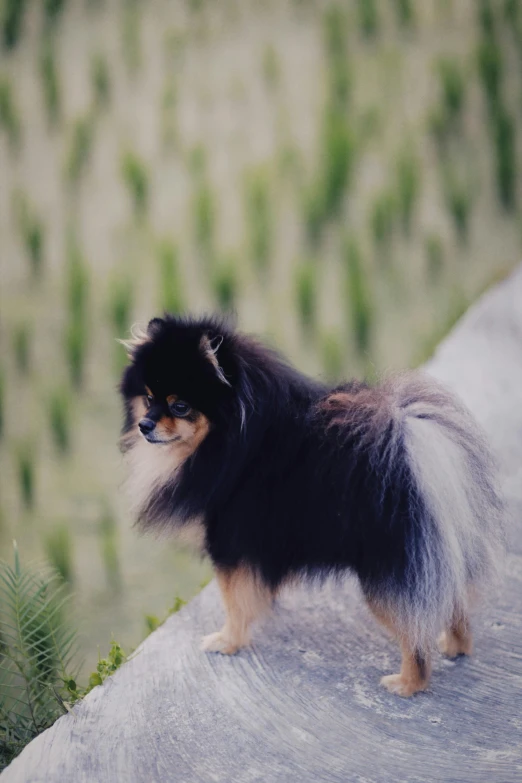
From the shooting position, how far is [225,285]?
4.66 metres

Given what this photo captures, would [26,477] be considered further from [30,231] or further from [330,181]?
[330,181]

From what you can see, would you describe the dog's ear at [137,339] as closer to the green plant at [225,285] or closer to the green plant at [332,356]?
the green plant at [332,356]

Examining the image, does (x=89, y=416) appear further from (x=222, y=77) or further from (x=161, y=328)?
(x=222, y=77)

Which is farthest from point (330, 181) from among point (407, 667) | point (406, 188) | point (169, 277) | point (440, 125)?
point (407, 667)

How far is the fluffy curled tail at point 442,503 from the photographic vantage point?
1.92 m

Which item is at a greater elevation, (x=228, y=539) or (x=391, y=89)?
(x=391, y=89)

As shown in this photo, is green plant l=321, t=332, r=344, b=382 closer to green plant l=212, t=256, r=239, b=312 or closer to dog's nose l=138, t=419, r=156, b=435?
green plant l=212, t=256, r=239, b=312

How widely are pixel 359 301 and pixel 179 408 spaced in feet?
8.18

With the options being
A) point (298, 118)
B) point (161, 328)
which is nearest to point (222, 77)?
point (298, 118)

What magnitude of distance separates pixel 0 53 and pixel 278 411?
17.3 feet

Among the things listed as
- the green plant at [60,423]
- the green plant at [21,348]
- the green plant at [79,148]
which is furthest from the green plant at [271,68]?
the green plant at [60,423]

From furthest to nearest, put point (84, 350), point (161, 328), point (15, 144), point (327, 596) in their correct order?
point (15, 144)
point (84, 350)
point (327, 596)
point (161, 328)

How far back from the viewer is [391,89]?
20.1 feet

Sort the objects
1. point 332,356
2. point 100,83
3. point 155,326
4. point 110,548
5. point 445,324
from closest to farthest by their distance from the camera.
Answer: point 155,326 < point 110,548 < point 332,356 < point 445,324 < point 100,83
